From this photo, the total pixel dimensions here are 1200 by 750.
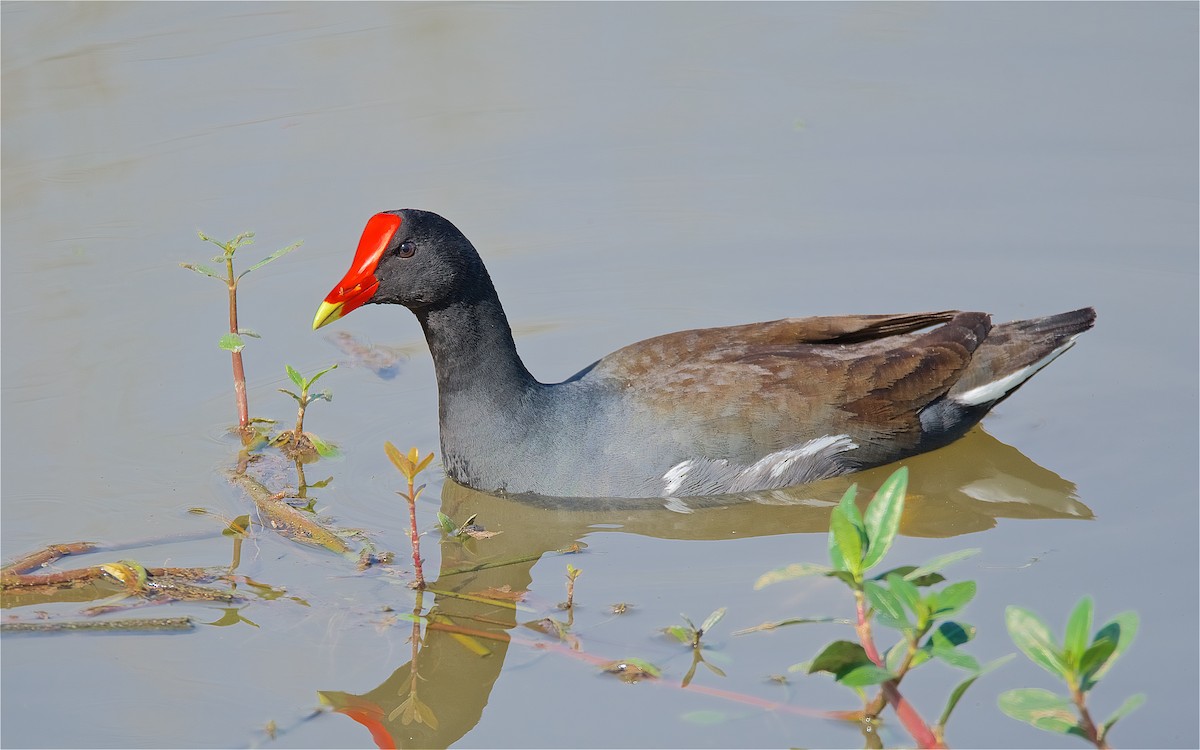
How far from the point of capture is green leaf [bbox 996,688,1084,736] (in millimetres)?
2863

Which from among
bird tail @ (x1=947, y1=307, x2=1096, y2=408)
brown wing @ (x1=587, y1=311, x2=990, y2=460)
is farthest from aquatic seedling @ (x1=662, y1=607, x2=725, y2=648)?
bird tail @ (x1=947, y1=307, x2=1096, y2=408)

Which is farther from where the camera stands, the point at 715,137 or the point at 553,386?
the point at 715,137

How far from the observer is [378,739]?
4.00m

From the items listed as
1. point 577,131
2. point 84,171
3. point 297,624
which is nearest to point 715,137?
A: point 577,131

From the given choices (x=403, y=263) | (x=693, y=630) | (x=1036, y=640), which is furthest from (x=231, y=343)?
(x=1036, y=640)

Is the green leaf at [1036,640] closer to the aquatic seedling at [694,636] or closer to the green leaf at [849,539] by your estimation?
the green leaf at [849,539]

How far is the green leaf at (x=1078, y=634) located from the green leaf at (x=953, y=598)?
28 cm

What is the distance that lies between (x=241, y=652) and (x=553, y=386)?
5.73ft

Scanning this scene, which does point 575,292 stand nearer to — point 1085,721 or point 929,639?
point 929,639

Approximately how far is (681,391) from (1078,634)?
2.81 meters

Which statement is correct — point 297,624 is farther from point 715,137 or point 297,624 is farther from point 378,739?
point 715,137

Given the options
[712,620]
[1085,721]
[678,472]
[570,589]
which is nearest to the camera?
[1085,721]

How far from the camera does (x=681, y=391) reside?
5473 millimetres

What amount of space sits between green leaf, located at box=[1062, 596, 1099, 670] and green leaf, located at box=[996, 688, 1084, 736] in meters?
0.12
